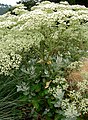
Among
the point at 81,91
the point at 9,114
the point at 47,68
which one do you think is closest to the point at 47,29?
the point at 47,68

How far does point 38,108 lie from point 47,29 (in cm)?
80

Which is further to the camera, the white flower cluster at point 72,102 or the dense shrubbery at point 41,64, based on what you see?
the dense shrubbery at point 41,64

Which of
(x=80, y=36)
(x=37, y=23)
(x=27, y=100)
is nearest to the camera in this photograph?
(x=37, y=23)

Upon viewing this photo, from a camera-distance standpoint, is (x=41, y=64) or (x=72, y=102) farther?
(x=41, y=64)

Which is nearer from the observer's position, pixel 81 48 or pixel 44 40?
pixel 44 40

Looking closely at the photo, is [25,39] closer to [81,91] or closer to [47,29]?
[47,29]

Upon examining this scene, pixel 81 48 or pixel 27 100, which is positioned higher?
pixel 81 48

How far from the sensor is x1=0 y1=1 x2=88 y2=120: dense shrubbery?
3418mm

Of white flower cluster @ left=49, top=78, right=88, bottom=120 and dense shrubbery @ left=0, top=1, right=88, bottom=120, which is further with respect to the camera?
dense shrubbery @ left=0, top=1, right=88, bottom=120

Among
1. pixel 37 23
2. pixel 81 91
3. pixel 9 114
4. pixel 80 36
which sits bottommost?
pixel 9 114

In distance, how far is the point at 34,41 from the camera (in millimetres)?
3635

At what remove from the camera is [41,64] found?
12.4ft

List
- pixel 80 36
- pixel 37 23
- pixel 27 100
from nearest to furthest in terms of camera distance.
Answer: pixel 37 23 < pixel 27 100 < pixel 80 36

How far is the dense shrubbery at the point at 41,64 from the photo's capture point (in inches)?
135
